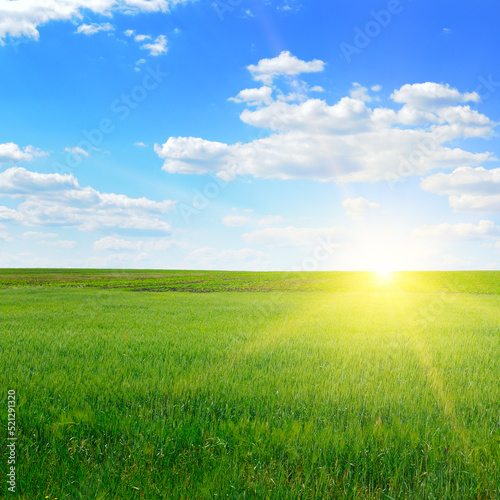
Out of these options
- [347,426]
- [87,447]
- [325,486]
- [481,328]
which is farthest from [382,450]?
[481,328]

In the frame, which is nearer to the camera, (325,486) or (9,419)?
(325,486)

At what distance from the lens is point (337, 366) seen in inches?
357

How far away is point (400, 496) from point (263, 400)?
2.78m

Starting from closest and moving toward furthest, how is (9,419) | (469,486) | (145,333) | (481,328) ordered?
(469,486), (9,419), (145,333), (481,328)

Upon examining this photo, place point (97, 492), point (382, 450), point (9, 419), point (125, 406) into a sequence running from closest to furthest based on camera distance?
1. point (97, 492)
2. point (382, 450)
3. point (9, 419)
4. point (125, 406)

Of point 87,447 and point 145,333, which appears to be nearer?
point 87,447

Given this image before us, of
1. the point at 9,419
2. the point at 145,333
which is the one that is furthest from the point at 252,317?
the point at 9,419

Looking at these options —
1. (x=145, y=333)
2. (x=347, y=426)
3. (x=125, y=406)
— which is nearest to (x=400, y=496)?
(x=347, y=426)

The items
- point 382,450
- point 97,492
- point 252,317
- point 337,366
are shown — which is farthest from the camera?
point 252,317

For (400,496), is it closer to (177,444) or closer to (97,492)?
(177,444)

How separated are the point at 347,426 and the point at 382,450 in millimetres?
720

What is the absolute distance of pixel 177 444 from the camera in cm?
496

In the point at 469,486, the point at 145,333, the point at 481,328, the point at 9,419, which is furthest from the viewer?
the point at 481,328

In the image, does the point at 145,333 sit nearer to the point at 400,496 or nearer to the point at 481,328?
the point at 400,496
